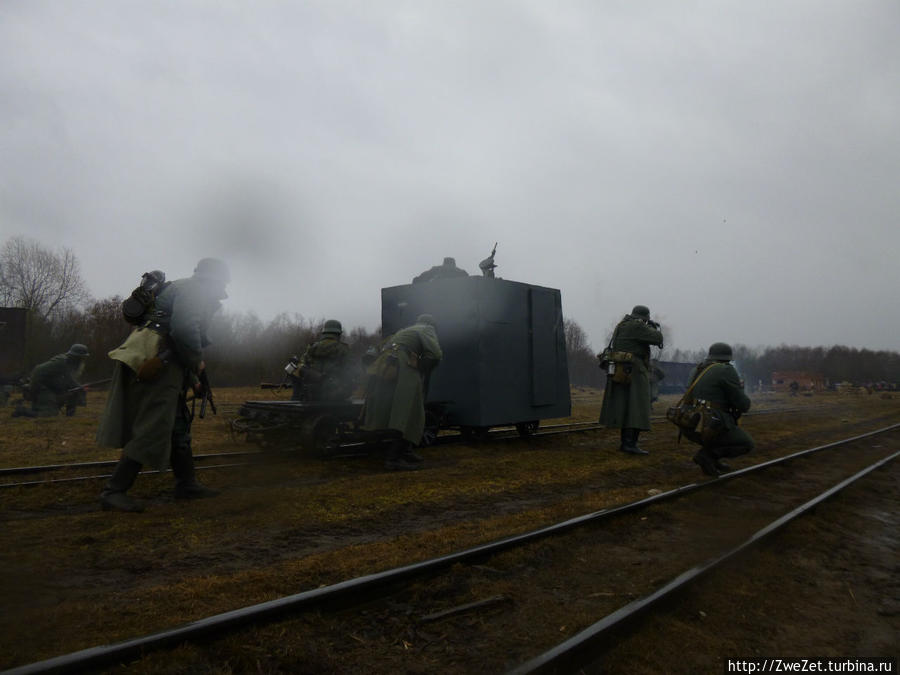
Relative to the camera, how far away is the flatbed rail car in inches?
328

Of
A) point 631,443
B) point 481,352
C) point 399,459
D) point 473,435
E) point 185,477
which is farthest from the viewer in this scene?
point 473,435

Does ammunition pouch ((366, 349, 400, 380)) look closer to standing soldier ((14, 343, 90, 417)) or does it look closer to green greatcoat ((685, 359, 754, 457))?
green greatcoat ((685, 359, 754, 457))

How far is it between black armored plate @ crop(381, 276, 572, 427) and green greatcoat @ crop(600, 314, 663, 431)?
1.17 metres

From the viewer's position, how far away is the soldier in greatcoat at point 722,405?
21.3ft

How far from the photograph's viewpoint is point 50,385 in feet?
39.2

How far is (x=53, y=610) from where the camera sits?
8.83 feet

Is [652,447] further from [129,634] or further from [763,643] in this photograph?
[129,634]

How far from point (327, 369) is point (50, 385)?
7852 millimetres

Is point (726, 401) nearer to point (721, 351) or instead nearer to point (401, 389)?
point (721, 351)

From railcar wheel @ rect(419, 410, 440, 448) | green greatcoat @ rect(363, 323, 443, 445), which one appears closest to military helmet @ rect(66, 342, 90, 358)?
railcar wheel @ rect(419, 410, 440, 448)

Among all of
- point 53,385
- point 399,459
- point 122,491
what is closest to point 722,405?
point 399,459

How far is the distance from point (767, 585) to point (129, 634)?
3.33 meters

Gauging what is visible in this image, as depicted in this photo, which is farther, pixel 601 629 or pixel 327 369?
pixel 327 369

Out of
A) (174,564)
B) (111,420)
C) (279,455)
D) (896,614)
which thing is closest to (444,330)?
(279,455)
